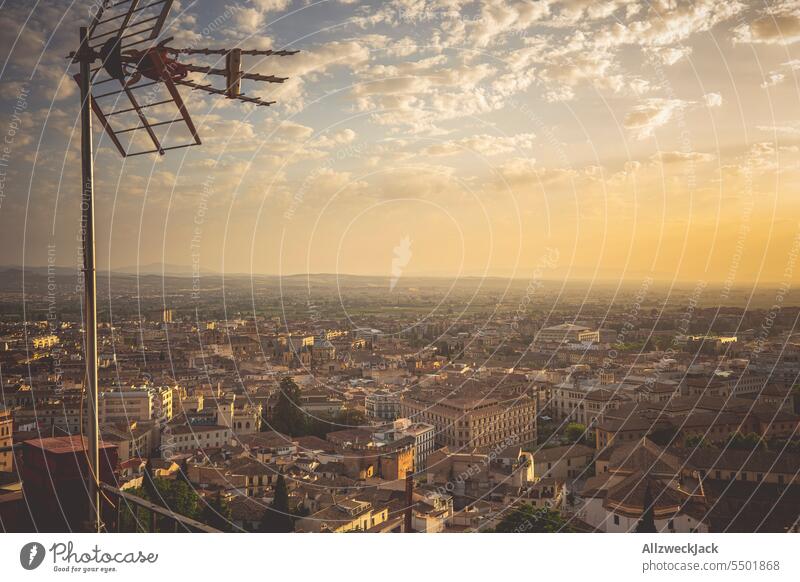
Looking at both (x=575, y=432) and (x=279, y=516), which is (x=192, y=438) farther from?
(x=575, y=432)

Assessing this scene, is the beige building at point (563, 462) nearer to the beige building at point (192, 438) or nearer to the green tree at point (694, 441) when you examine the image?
the green tree at point (694, 441)

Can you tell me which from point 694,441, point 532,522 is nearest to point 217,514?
point 532,522

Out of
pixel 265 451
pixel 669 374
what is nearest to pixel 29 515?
pixel 265 451

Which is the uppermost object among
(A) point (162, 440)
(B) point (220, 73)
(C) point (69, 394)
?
(B) point (220, 73)

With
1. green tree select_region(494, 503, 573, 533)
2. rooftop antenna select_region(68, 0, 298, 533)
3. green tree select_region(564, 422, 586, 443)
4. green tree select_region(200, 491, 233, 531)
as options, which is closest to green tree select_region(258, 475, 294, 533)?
green tree select_region(200, 491, 233, 531)

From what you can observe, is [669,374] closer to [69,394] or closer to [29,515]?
[69,394]

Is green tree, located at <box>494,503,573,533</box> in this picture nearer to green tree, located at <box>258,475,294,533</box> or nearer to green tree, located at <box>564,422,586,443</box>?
green tree, located at <box>258,475,294,533</box>
